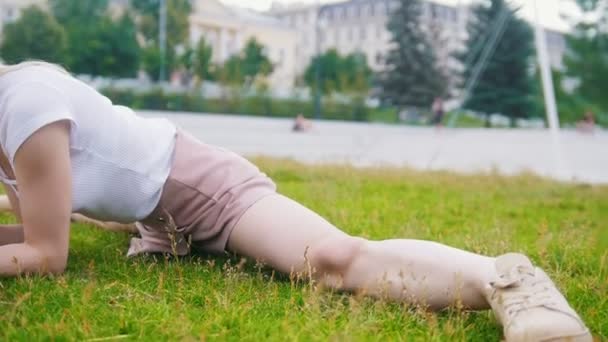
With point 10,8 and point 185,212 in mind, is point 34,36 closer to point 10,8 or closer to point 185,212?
point 10,8

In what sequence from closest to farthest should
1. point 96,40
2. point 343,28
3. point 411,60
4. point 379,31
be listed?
point 411,60, point 96,40, point 379,31, point 343,28

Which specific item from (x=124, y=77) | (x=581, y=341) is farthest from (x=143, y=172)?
(x=124, y=77)

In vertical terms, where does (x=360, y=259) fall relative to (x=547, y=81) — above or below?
below

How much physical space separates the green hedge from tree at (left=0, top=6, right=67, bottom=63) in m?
2.57

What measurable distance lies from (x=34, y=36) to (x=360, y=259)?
94.8 ft

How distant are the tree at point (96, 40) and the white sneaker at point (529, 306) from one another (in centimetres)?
3089

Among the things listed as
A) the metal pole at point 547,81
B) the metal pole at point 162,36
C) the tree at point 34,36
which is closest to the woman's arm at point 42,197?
the metal pole at point 547,81

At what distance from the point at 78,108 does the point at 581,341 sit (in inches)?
50.9

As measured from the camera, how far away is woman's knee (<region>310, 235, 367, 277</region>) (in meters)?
1.80

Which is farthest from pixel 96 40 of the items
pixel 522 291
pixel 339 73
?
pixel 522 291

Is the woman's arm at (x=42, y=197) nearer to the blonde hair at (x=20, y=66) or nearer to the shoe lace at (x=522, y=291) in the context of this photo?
the blonde hair at (x=20, y=66)

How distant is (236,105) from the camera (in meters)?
31.7

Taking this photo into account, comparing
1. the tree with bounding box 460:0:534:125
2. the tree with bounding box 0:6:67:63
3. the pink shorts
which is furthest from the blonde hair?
the tree with bounding box 460:0:534:125

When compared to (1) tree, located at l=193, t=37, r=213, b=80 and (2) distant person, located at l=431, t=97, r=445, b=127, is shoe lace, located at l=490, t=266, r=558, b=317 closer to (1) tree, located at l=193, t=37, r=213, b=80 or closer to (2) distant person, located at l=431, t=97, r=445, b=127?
(2) distant person, located at l=431, t=97, r=445, b=127
